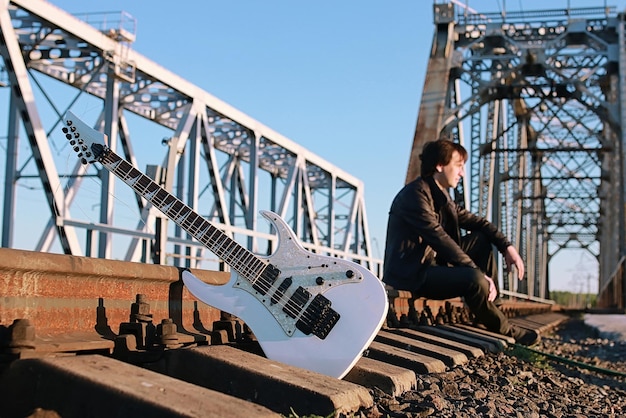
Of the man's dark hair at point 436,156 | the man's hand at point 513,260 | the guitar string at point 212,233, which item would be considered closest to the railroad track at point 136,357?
the guitar string at point 212,233

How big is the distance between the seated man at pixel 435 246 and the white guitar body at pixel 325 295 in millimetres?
2469

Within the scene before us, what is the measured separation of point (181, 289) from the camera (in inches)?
155

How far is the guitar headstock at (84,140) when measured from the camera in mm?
3748

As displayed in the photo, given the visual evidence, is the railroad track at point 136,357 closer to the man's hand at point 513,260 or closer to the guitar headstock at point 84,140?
the guitar headstock at point 84,140

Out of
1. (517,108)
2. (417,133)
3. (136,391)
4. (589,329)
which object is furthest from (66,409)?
(517,108)

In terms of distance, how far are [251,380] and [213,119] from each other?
78.0 feet

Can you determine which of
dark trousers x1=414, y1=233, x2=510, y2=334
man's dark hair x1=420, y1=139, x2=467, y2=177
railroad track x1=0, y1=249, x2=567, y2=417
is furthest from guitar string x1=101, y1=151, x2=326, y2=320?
→ man's dark hair x1=420, y1=139, x2=467, y2=177

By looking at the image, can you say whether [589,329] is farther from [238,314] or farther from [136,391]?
[136,391]

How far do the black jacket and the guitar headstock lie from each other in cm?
293

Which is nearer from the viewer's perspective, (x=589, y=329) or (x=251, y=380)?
(x=251, y=380)

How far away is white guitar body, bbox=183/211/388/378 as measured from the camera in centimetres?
356

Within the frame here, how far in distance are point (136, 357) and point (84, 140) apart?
1177mm

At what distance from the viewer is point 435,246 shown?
6.07 m

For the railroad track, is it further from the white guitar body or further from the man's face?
the man's face
